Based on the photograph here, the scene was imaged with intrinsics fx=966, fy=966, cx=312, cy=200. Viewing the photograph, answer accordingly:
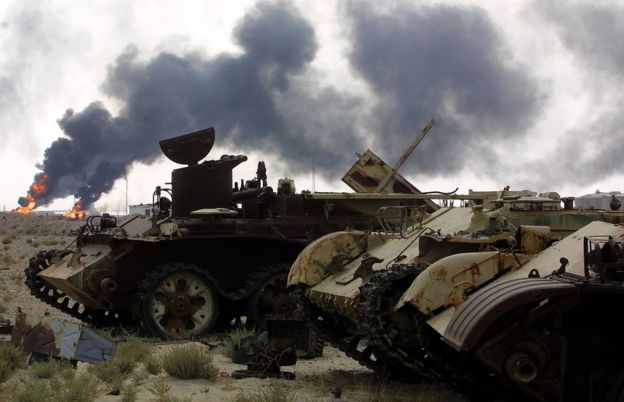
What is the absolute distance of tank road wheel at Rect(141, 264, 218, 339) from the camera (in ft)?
49.3

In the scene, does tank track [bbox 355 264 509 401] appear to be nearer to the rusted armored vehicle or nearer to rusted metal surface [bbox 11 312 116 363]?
rusted metal surface [bbox 11 312 116 363]

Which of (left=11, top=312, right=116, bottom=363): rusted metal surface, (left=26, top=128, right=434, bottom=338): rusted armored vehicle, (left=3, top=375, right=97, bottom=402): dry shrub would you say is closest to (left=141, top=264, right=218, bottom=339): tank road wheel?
(left=26, top=128, right=434, bottom=338): rusted armored vehicle

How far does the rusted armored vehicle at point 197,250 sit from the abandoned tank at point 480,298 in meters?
3.80

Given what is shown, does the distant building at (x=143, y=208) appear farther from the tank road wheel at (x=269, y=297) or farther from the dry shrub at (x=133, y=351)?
the dry shrub at (x=133, y=351)

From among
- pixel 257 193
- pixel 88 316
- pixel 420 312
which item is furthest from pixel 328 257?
pixel 88 316

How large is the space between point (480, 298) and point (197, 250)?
9.35 meters

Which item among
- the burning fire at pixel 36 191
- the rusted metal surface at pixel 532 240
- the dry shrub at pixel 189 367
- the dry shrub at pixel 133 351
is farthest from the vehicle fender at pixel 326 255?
the burning fire at pixel 36 191

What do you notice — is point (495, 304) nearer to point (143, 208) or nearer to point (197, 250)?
point (197, 250)

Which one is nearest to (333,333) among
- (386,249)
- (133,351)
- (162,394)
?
(386,249)

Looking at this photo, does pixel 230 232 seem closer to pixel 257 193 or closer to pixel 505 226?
pixel 257 193

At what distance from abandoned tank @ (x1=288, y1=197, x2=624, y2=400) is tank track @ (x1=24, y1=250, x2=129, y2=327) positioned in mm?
5897

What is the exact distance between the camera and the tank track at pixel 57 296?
55.1ft

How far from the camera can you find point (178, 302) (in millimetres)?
15188

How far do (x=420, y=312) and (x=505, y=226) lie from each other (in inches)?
86.3
